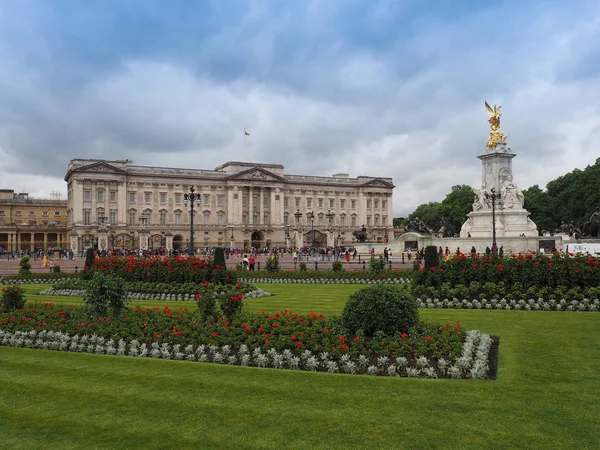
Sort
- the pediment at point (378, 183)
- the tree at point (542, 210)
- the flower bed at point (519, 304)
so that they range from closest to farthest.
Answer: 1. the flower bed at point (519, 304)
2. the tree at point (542, 210)
3. the pediment at point (378, 183)

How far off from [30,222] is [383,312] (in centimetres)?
11126

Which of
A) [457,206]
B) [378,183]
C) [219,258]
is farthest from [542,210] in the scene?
[219,258]

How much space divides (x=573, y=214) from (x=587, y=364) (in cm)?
7969

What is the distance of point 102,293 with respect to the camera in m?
13.5

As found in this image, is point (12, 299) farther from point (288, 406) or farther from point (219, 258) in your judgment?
point (288, 406)

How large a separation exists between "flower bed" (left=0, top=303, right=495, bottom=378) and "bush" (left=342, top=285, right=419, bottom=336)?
0.80 ft

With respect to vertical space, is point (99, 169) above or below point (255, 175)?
below

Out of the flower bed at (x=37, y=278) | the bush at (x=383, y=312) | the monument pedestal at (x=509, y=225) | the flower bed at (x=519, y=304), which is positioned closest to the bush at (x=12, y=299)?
the bush at (x=383, y=312)

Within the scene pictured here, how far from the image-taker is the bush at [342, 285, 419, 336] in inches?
422

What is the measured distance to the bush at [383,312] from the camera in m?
10.7

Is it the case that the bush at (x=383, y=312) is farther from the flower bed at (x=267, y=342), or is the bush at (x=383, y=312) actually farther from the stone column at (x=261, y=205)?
the stone column at (x=261, y=205)

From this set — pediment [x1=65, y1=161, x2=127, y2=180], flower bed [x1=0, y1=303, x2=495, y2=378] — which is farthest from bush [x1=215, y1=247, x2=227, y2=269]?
pediment [x1=65, y1=161, x2=127, y2=180]

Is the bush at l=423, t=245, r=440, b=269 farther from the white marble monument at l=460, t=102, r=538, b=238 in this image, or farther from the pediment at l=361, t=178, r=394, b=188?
the pediment at l=361, t=178, r=394, b=188

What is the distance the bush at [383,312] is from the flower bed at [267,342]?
244mm
